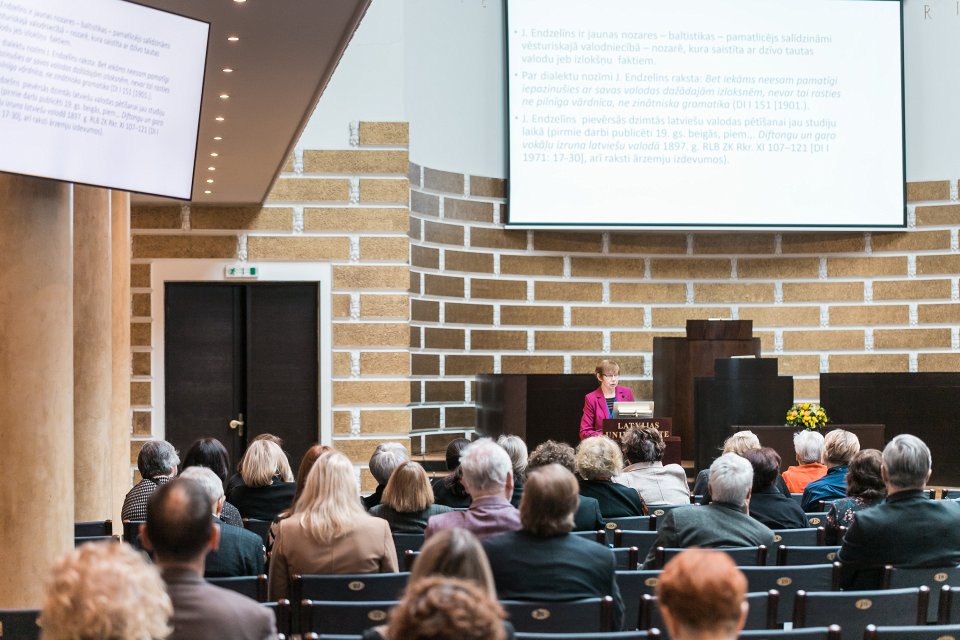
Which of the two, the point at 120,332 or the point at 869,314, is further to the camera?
the point at 869,314

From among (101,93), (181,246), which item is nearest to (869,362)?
(181,246)

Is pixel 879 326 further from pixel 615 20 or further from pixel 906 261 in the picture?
pixel 615 20

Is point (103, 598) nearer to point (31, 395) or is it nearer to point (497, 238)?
point (31, 395)

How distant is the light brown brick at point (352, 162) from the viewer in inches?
394

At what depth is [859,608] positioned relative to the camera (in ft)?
10.9

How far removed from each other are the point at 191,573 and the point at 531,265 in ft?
30.4

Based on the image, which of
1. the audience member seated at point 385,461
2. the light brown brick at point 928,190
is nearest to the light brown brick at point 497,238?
the light brown brick at point 928,190

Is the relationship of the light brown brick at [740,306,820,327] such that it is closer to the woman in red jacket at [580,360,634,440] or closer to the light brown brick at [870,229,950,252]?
the light brown brick at [870,229,950,252]

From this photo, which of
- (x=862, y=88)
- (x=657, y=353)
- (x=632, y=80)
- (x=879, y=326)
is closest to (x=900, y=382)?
(x=879, y=326)

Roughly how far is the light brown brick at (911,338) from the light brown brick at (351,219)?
568 cm

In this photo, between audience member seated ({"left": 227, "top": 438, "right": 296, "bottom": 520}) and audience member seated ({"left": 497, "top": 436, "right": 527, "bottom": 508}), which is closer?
audience member seated ({"left": 227, "top": 438, "right": 296, "bottom": 520})

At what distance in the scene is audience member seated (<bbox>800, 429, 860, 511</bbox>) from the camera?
600cm

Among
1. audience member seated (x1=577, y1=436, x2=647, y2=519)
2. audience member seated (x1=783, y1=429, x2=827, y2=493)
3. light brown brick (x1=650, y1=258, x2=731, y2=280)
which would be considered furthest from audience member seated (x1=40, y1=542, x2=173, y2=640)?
light brown brick (x1=650, y1=258, x2=731, y2=280)

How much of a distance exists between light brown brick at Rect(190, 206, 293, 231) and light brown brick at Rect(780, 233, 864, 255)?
18.3 feet
